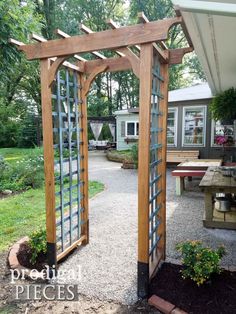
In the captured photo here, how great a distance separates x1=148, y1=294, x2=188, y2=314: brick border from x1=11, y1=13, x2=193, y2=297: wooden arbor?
0.33ft

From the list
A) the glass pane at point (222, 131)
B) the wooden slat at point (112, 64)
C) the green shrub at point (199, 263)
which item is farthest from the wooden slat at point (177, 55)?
the glass pane at point (222, 131)

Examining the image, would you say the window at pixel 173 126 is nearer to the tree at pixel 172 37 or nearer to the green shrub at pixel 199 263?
the green shrub at pixel 199 263

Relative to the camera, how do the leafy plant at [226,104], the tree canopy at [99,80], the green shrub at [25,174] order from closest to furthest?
1. the leafy plant at [226,104]
2. the green shrub at [25,174]
3. the tree canopy at [99,80]

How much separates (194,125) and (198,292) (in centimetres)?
817

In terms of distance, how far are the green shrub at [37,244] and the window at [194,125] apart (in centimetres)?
790

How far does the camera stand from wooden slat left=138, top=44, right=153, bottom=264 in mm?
2045

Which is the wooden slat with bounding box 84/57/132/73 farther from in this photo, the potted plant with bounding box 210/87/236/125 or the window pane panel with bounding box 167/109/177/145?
the window pane panel with bounding box 167/109/177/145

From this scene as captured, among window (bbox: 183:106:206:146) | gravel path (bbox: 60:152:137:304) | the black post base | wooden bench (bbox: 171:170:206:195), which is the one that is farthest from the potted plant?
the black post base

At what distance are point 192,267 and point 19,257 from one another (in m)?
1.83

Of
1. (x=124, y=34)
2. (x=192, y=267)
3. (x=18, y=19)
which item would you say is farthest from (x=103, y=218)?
(x=18, y=19)

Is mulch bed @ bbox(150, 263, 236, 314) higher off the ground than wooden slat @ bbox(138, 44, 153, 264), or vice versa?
wooden slat @ bbox(138, 44, 153, 264)

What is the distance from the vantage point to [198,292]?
2.23m

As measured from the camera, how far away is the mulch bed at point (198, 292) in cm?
207

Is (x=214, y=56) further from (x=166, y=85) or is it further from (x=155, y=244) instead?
(x=155, y=244)
